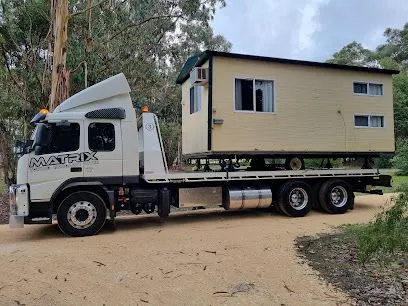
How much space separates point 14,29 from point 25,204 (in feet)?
39.0

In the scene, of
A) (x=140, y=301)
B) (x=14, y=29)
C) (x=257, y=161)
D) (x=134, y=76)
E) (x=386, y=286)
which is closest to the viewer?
(x=140, y=301)

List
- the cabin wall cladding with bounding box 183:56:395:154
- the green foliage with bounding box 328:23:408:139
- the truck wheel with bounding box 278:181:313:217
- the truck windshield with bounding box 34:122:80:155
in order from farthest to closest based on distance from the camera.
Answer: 1. the green foliage with bounding box 328:23:408:139
2. the truck wheel with bounding box 278:181:313:217
3. the cabin wall cladding with bounding box 183:56:395:154
4. the truck windshield with bounding box 34:122:80:155

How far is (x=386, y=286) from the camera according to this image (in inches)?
202

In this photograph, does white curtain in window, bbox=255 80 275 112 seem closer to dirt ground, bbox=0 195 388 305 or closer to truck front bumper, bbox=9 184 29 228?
dirt ground, bbox=0 195 388 305

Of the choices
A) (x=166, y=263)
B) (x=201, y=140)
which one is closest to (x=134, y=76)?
(x=201, y=140)

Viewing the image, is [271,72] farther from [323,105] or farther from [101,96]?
[101,96]

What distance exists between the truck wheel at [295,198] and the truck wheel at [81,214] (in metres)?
4.42

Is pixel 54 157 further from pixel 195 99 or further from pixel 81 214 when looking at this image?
pixel 195 99

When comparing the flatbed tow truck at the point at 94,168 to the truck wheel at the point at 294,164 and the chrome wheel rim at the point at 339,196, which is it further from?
the chrome wheel rim at the point at 339,196

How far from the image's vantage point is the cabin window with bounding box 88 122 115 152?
28.9 ft

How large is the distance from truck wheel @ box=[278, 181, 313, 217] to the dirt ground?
37.1 inches

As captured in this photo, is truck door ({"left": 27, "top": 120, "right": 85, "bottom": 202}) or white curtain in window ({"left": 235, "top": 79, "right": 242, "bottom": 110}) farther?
white curtain in window ({"left": 235, "top": 79, "right": 242, "bottom": 110})

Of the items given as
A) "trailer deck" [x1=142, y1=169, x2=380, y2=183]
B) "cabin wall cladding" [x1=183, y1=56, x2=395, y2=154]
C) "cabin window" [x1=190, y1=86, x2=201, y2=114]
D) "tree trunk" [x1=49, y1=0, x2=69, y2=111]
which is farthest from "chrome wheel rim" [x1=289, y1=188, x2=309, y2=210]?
"tree trunk" [x1=49, y1=0, x2=69, y2=111]

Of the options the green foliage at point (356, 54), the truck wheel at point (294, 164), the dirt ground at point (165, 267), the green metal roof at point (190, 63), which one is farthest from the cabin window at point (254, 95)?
the green foliage at point (356, 54)
